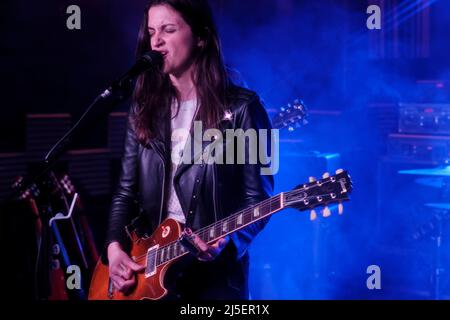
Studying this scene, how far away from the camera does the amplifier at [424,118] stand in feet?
14.5

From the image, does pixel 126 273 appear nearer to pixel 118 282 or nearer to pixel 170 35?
pixel 118 282

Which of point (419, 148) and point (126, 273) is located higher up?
point (419, 148)

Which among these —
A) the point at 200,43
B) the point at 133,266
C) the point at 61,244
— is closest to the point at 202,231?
the point at 133,266

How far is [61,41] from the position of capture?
173 inches

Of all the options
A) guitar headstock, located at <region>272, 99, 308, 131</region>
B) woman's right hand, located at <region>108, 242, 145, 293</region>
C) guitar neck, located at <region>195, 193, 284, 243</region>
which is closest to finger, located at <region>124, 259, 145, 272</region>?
woman's right hand, located at <region>108, 242, 145, 293</region>

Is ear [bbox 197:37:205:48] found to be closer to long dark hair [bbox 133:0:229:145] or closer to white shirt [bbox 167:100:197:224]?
long dark hair [bbox 133:0:229:145]

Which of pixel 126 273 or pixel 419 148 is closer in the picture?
pixel 126 273

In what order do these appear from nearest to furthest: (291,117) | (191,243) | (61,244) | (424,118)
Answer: (191,243), (291,117), (61,244), (424,118)

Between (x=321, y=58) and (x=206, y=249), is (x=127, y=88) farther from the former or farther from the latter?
(x=321, y=58)

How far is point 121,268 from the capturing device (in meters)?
2.43

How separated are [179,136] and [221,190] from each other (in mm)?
267

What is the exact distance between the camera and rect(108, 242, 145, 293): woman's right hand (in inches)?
94.3

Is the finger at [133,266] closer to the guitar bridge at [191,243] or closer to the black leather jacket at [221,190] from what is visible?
the black leather jacket at [221,190]
